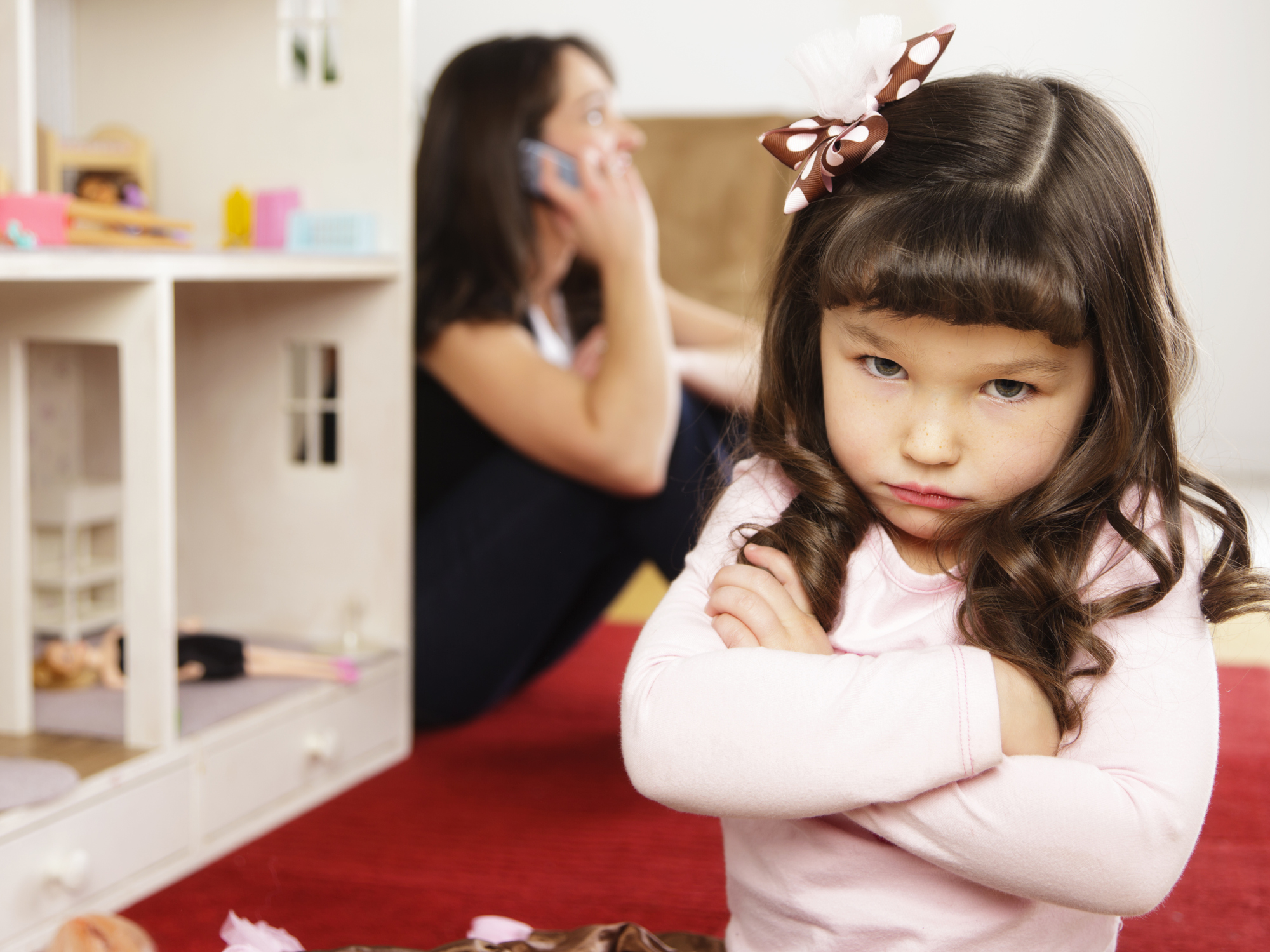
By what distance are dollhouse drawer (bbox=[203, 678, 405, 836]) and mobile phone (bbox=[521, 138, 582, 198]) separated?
0.62m

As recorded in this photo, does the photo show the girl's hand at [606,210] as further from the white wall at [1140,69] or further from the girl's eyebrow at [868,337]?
the white wall at [1140,69]

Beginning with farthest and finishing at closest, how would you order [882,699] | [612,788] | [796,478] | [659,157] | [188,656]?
1. [659,157]
2. [612,788]
3. [188,656]
4. [796,478]
5. [882,699]

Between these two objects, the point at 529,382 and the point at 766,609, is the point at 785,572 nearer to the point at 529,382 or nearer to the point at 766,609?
the point at 766,609

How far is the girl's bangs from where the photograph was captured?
0.62 metres

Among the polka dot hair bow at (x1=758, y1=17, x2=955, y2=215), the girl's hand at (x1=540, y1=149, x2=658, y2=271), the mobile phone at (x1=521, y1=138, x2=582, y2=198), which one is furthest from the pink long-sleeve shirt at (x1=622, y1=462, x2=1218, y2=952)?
the mobile phone at (x1=521, y1=138, x2=582, y2=198)

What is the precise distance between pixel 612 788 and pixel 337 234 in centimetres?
69

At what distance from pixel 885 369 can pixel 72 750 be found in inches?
32.2

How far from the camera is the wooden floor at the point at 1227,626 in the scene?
2012mm

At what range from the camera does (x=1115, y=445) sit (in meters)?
0.67

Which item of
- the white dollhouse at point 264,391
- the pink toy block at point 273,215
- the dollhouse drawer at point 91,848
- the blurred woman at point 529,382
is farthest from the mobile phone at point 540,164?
the dollhouse drawer at point 91,848

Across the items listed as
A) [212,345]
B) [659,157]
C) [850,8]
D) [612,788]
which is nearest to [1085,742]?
[612,788]

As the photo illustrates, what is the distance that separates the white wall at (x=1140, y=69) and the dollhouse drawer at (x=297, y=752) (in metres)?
1.81

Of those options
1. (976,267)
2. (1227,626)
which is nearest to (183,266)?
(976,267)

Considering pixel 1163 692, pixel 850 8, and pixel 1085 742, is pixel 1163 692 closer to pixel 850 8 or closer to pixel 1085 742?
pixel 1085 742
